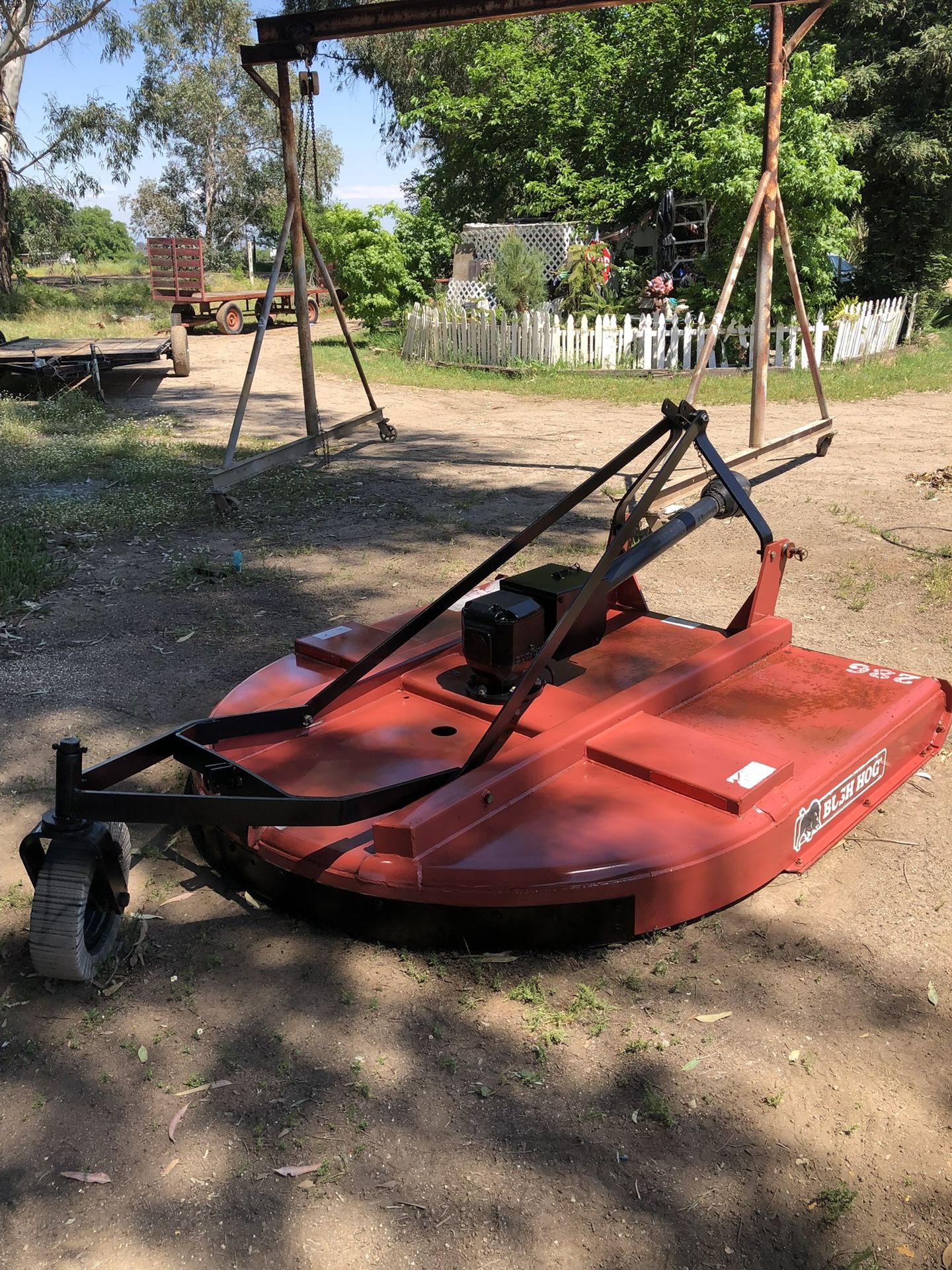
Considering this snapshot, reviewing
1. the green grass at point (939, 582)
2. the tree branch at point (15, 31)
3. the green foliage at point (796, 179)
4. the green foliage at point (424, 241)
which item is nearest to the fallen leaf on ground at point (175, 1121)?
the green grass at point (939, 582)

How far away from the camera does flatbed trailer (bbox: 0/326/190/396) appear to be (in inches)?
461

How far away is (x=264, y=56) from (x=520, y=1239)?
7294 mm

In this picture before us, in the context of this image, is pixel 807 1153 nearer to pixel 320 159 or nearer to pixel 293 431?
pixel 293 431

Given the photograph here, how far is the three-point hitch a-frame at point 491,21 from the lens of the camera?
643 cm

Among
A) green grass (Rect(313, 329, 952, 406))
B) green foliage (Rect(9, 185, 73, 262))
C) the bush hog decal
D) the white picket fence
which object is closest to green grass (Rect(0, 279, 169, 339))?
green foliage (Rect(9, 185, 73, 262))

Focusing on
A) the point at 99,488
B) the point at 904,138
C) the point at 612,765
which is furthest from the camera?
the point at 904,138

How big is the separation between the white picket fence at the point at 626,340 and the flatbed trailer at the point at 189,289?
730cm

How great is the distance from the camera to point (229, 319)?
70.6 ft

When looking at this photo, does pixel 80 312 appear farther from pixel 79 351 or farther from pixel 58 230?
pixel 79 351

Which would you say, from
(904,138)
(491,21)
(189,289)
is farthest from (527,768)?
(189,289)

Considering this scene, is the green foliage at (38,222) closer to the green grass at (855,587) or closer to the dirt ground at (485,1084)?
the green grass at (855,587)

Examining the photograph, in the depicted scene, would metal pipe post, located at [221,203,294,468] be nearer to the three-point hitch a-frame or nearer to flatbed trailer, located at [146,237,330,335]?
the three-point hitch a-frame

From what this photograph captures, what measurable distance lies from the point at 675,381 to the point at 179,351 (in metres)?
6.59

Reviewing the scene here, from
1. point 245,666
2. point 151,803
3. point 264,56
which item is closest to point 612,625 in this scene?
point 245,666
